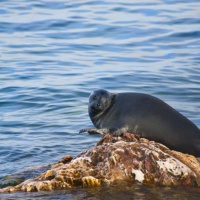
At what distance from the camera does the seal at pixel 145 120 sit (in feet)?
26.7

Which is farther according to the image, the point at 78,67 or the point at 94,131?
the point at 78,67

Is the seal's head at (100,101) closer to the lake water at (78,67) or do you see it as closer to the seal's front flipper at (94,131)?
the seal's front flipper at (94,131)

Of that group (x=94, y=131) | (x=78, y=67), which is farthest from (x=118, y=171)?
(x=78, y=67)

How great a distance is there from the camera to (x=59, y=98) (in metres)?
12.7

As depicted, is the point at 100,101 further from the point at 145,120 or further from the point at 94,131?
the point at 145,120

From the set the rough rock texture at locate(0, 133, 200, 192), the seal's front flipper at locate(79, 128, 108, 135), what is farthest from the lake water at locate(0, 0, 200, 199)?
the seal's front flipper at locate(79, 128, 108, 135)

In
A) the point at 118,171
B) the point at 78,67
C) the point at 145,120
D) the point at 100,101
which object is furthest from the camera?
the point at 78,67

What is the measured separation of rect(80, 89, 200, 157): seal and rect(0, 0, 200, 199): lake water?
0.90 metres

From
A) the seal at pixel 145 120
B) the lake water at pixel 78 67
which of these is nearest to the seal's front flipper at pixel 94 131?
the seal at pixel 145 120

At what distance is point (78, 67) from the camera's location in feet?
48.1

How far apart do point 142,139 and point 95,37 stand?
9572 millimetres

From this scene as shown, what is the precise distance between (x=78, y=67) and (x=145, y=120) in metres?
6.41

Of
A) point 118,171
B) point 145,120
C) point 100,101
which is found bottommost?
point 118,171

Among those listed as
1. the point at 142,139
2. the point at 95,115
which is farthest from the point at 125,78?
the point at 142,139
